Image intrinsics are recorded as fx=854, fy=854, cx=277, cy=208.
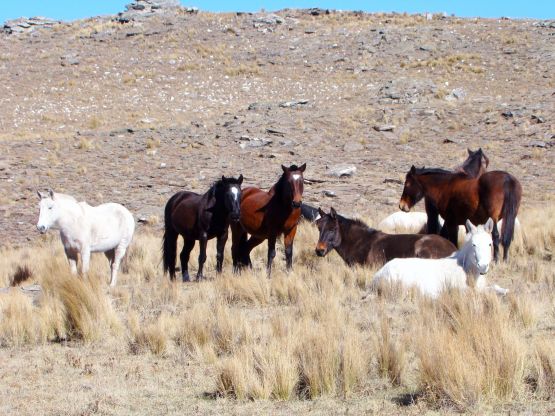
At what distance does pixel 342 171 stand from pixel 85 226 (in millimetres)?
13860

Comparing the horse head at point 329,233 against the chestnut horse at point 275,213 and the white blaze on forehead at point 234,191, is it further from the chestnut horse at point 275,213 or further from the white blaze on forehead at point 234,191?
the white blaze on forehead at point 234,191

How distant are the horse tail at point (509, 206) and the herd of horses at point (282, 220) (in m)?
0.02

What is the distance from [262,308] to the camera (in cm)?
1134

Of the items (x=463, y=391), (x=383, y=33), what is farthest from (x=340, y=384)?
(x=383, y=33)

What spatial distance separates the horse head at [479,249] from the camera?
10164 millimetres

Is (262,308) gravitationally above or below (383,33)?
below

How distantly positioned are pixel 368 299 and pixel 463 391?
14.5ft

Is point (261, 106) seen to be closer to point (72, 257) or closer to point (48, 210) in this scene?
point (72, 257)

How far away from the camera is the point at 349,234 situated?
547 inches

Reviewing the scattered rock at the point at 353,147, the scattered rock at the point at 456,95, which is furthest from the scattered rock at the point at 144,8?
the scattered rock at the point at 353,147

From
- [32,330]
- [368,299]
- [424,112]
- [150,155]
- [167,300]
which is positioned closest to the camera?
[32,330]

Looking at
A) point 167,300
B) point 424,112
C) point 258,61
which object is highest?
point 258,61

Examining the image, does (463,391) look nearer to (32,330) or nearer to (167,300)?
(32,330)

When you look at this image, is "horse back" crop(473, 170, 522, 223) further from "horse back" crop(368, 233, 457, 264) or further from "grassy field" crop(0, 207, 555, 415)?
"horse back" crop(368, 233, 457, 264)
